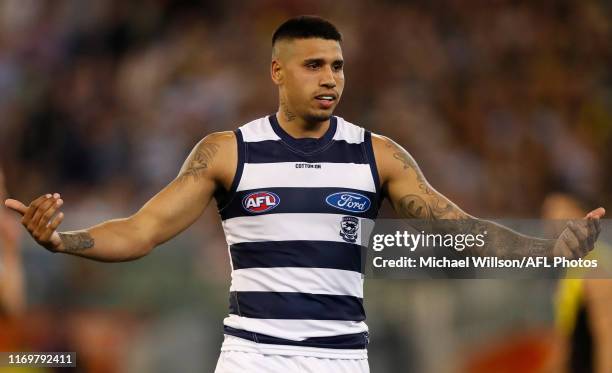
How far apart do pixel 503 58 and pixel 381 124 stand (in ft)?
5.51

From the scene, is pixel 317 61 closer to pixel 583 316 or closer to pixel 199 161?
pixel 199 161

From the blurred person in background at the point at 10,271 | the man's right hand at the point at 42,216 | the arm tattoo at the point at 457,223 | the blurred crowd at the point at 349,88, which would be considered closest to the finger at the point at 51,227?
the man's right hand at the point at 42,216

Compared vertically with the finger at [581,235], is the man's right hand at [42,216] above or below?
above

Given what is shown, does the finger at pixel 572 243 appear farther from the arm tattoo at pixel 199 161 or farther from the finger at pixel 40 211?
the finger at pixel 40 211

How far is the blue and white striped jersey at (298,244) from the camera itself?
16.7 ft

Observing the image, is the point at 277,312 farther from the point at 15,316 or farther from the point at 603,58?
the point at 603,58

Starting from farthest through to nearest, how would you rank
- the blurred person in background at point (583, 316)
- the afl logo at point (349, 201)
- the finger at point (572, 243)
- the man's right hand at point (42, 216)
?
1. the blurred person in background at point (583, 316)
2. the afl logo at point (349, 201)
3. the finger at point (572, 243)
4. the man's right hand at point (42, 216)

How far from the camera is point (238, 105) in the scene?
10102mm

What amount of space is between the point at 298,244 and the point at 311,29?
1038 millimetres

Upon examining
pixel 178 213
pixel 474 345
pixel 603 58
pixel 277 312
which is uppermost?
pixel 603 58

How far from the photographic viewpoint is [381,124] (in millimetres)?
10008

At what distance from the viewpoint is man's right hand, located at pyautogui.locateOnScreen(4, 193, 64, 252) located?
4543 millimetres

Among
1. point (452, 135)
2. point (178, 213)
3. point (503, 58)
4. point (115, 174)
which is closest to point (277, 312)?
point (178, 213)

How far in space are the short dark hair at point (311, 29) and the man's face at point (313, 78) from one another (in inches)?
1.0
